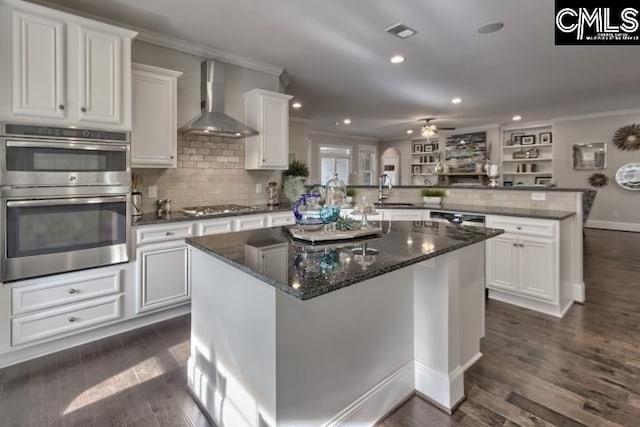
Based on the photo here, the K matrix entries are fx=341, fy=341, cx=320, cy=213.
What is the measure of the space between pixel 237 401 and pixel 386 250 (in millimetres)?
1000

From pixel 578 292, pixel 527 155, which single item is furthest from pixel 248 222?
pixel 527 155

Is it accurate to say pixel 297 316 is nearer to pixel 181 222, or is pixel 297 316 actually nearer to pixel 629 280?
pixel 181 222

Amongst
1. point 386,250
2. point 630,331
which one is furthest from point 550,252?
point 386,250

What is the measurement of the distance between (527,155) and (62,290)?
9.84 meters

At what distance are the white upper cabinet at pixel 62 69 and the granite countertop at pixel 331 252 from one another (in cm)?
153

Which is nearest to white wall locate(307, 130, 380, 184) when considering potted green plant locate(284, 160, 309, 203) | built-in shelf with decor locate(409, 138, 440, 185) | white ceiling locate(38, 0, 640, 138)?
built-in shelf with decor locate(409, 138, 440, 185)

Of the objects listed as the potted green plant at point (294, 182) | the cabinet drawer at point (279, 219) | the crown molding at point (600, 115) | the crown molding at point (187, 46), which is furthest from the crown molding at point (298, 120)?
the crown molding at point (600, 115)

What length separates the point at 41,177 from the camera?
2332mm

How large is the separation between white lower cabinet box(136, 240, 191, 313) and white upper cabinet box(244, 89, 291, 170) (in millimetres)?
1441

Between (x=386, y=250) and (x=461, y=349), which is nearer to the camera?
(x=386, y=250)

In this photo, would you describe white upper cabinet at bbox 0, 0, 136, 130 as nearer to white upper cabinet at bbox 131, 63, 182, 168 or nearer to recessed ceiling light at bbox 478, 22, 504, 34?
white upper cabinet at bbox 131, 63, 182, 168

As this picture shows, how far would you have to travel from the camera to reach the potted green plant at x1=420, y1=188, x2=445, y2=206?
438 centimetres

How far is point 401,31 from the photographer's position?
3203 mm

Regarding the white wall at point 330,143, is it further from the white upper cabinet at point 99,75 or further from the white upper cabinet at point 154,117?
the white upper cabinet at point 99,75
